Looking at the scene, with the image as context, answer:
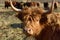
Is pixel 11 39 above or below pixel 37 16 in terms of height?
below

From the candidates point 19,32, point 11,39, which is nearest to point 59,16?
point 11,39

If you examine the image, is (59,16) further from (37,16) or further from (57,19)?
(37,16)

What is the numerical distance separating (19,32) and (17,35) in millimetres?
499

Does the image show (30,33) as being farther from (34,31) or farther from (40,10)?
(40,10)

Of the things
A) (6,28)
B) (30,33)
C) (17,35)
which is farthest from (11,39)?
(30,33)

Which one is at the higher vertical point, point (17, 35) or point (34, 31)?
point (34, 31)

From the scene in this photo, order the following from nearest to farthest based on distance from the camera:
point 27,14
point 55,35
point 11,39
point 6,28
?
point 55,35
point 27,14
point 11,39
point 6,28

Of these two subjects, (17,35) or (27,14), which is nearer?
(27,14)

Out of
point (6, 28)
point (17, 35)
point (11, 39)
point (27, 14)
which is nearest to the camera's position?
point (27, 14)

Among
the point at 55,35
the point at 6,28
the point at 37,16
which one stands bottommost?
the point at 6,28

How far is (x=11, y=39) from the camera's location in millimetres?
9938

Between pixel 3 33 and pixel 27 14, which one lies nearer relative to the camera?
pixel 27 14

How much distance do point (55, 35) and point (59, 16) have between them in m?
0.88

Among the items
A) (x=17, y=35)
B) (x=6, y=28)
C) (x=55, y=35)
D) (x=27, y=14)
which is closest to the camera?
(x=55, y=35)
